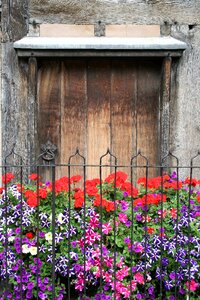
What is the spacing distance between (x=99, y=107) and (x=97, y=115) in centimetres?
8

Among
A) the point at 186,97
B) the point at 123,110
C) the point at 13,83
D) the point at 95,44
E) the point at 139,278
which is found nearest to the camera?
the point at 139,278

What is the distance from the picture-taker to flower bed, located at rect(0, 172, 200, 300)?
161 inches

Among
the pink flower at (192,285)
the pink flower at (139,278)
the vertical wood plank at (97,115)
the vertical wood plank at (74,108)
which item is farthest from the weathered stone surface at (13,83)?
the pink flower at (192,285)

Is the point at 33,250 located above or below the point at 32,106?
below

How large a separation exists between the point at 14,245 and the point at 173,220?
126 cm

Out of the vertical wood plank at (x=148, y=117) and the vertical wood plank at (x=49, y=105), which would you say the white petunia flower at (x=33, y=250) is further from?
the vertical wood plank at (x=148, y=117)

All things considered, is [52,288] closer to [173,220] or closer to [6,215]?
[6,215]

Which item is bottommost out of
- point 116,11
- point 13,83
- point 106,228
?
point 106,228

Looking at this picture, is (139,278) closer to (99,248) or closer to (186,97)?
(99,248)

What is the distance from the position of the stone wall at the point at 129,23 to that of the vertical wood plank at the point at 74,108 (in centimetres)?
40

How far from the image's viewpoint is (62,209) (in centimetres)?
438

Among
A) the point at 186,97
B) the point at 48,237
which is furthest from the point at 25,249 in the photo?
the point at 186,97

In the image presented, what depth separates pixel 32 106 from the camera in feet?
17.4

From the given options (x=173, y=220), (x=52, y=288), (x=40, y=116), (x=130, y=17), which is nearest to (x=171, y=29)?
(x=130, y=17)
